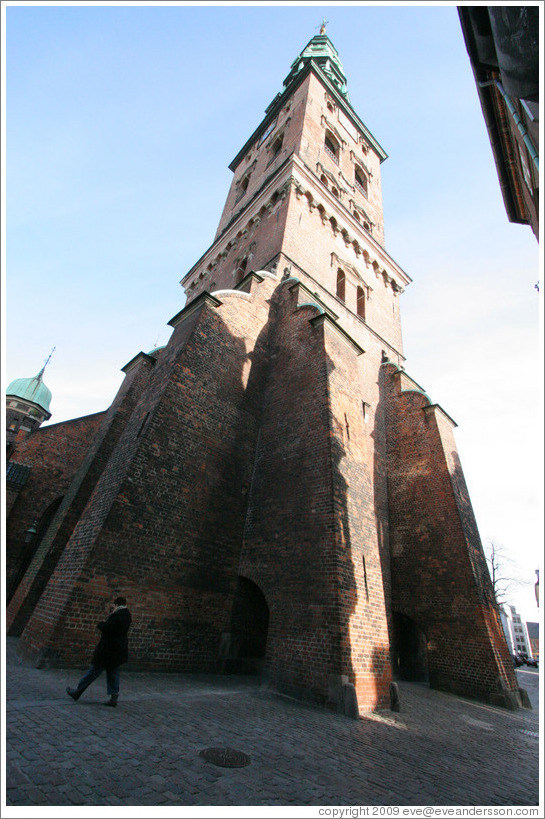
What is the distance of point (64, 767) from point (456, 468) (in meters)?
12.3

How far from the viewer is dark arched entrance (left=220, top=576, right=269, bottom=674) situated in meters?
8.54

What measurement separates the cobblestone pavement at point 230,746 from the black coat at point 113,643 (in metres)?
0.46

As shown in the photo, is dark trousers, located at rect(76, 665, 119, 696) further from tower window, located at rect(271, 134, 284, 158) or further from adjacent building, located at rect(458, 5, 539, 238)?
tower window, located at rect(271, 134, 284, 158)

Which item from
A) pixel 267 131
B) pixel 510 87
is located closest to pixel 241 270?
pixel 510 87

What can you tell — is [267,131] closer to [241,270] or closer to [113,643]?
[241,270]

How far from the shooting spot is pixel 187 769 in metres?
3.48

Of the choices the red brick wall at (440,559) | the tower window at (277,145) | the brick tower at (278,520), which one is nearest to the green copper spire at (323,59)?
the tower window at (277,145)

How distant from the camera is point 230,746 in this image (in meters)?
4.15

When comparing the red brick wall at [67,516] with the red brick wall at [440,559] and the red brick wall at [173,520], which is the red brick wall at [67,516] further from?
the red brick wall at [440,559]

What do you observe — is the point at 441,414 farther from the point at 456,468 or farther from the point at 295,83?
the point at 295,83

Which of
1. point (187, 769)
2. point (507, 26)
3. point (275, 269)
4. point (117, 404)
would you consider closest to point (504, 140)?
point (507, 26)

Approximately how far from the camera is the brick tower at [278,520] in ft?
23.6

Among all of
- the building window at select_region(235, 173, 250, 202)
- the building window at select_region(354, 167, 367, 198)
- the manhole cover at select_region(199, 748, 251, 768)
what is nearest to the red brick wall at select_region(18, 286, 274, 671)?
the manhole cover at select_region(199, 748, 251, 768)

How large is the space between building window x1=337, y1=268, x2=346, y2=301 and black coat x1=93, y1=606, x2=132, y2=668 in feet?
47.1
